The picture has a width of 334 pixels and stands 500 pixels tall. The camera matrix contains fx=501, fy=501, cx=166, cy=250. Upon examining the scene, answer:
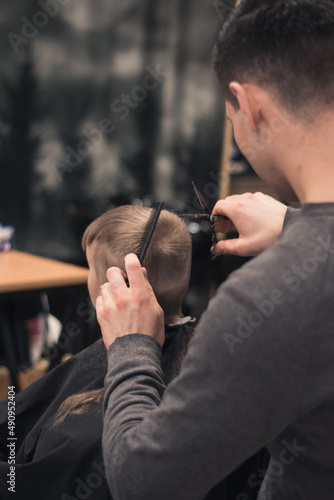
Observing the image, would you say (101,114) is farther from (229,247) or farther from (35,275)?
(229,247)

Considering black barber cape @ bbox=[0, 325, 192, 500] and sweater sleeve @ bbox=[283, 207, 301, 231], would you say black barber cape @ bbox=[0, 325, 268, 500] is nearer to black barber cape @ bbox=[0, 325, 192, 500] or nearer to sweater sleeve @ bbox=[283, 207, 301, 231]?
black barber cape @ bbox=[0, 325, 192, 500]

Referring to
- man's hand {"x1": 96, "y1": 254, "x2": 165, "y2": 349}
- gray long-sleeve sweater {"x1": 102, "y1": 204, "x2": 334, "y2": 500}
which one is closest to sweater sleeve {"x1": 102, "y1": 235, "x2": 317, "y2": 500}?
gray long-sleeve sweater {"x1": 102, "y1": 204, "x2": 334, "y2": 500}

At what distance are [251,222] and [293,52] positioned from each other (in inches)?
17.8

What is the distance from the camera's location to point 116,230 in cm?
131

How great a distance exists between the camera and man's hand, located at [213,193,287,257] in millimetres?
1085

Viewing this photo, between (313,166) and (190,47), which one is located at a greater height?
(313,166)

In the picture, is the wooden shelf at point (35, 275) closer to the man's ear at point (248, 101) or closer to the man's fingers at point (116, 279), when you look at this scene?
the man's fingers at point (116, 279)

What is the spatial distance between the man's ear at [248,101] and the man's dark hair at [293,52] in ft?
0.06

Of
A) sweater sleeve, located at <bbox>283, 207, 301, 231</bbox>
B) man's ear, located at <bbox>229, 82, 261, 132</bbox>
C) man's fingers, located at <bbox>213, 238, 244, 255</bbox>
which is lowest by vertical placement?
man's fingers, located at <bbox>213, 238, 244, 255</bbox>

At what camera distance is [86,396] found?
1.28m

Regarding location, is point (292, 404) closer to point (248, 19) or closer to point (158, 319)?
point (158, 319)

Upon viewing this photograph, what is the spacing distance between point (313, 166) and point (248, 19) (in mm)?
242

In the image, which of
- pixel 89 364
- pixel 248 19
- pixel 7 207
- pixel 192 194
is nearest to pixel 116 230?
pixel 89 364

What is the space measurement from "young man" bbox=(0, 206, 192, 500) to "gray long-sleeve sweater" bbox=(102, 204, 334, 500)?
0.54m
